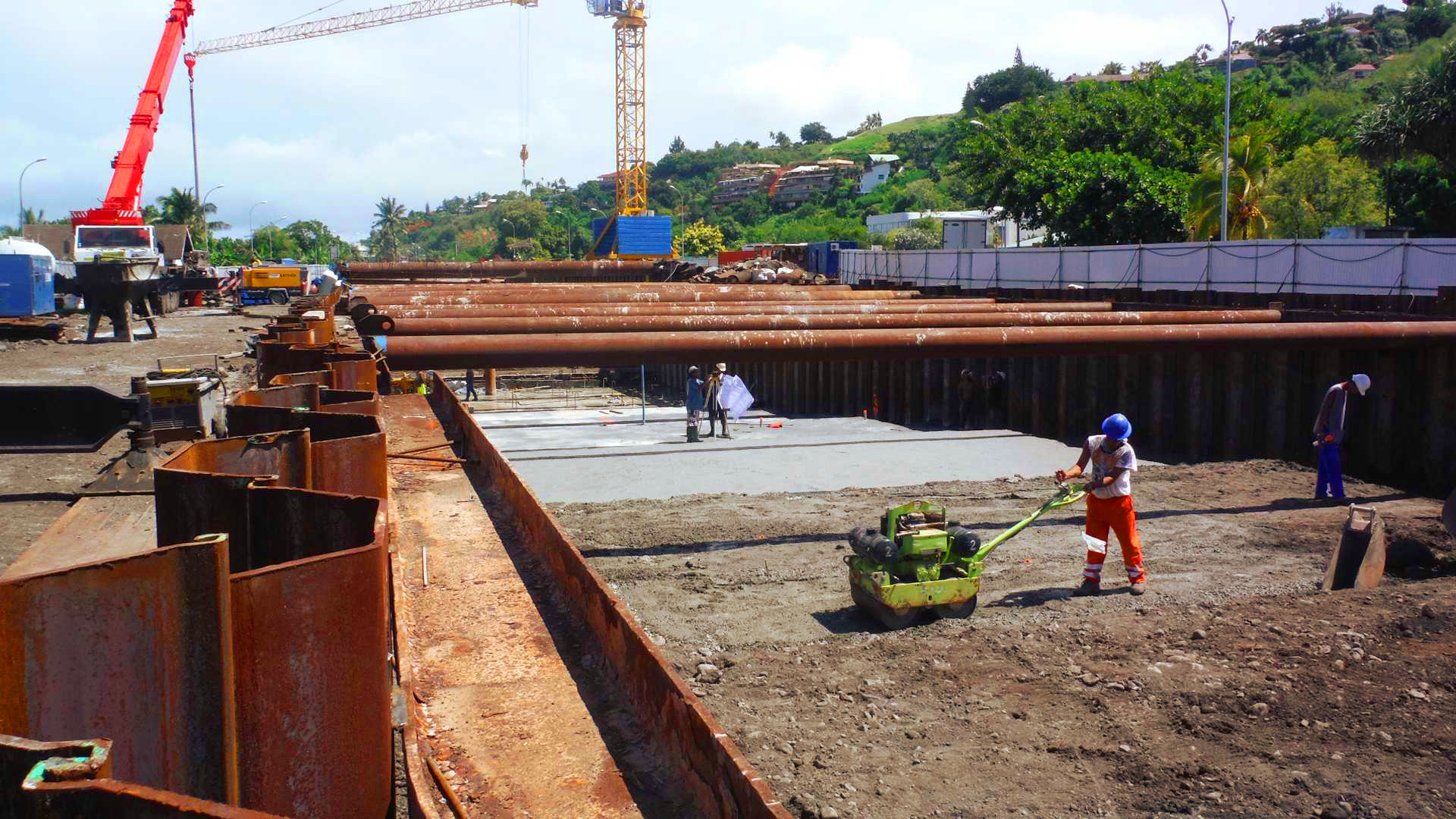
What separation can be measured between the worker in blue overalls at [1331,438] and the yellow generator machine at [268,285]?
1975 inches

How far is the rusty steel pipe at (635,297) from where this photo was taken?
55.4ft

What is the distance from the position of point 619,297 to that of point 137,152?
41.0m

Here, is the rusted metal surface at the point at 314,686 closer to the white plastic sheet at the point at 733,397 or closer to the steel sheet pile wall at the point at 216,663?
the steel sheet pile wall at the point at 216,663

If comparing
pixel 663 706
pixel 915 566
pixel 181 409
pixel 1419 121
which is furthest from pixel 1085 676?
pixel 1419 121

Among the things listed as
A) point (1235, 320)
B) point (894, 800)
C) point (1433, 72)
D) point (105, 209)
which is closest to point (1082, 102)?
point (1433, 72)

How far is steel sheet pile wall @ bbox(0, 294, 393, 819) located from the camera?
2945mm

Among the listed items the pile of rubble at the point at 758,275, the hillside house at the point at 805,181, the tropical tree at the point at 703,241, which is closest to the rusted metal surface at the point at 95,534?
the pile of rubble at the point at 758,275

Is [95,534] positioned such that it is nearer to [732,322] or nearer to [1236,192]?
[732,322]

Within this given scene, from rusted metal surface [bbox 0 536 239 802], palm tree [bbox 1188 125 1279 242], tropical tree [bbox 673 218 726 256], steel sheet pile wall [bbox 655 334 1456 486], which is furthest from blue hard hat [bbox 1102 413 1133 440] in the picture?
tropical tree [bbox 673 218 726 256]

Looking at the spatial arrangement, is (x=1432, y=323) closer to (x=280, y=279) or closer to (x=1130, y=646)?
(x=1130, y=646)

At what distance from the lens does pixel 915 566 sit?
31.4 feet

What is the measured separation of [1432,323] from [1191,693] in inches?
343

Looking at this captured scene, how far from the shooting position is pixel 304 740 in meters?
3.62

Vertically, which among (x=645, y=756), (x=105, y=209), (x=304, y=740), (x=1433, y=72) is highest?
(x=1433, y=72)
